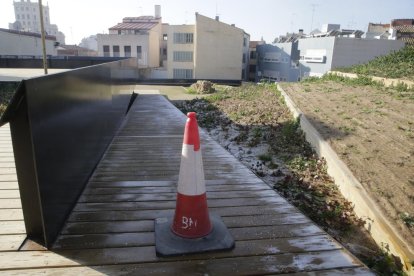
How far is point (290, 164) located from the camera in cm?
617

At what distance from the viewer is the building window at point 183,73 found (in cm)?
4250

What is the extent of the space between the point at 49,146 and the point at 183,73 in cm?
4152

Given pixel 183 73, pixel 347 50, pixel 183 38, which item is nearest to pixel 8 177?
pixel 347 50

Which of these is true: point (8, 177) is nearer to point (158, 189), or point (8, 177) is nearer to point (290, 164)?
point (158, 189)

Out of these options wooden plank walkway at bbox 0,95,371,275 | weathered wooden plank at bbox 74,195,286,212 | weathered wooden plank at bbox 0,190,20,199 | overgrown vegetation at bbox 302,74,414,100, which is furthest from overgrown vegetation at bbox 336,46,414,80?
weathered wooden plank at bbox 0,190,20,199

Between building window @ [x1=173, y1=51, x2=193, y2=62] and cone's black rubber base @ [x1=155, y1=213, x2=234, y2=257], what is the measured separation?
4144cm

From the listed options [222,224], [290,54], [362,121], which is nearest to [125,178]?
[222,224]

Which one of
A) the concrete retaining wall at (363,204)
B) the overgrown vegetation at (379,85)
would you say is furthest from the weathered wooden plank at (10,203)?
the overgrown vegetation at (379,85)

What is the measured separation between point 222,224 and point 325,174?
3.67 m

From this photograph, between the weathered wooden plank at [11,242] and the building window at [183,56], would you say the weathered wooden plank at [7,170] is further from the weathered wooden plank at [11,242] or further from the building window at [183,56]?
the building window at [183,56]

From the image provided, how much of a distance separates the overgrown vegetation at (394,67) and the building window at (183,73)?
28.7 m

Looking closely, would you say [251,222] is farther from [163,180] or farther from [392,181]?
[392,181]

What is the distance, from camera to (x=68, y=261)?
2.07 m

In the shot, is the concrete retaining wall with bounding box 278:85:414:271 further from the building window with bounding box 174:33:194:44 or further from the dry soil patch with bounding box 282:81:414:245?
the building window with bounding box 174:33:194:44
